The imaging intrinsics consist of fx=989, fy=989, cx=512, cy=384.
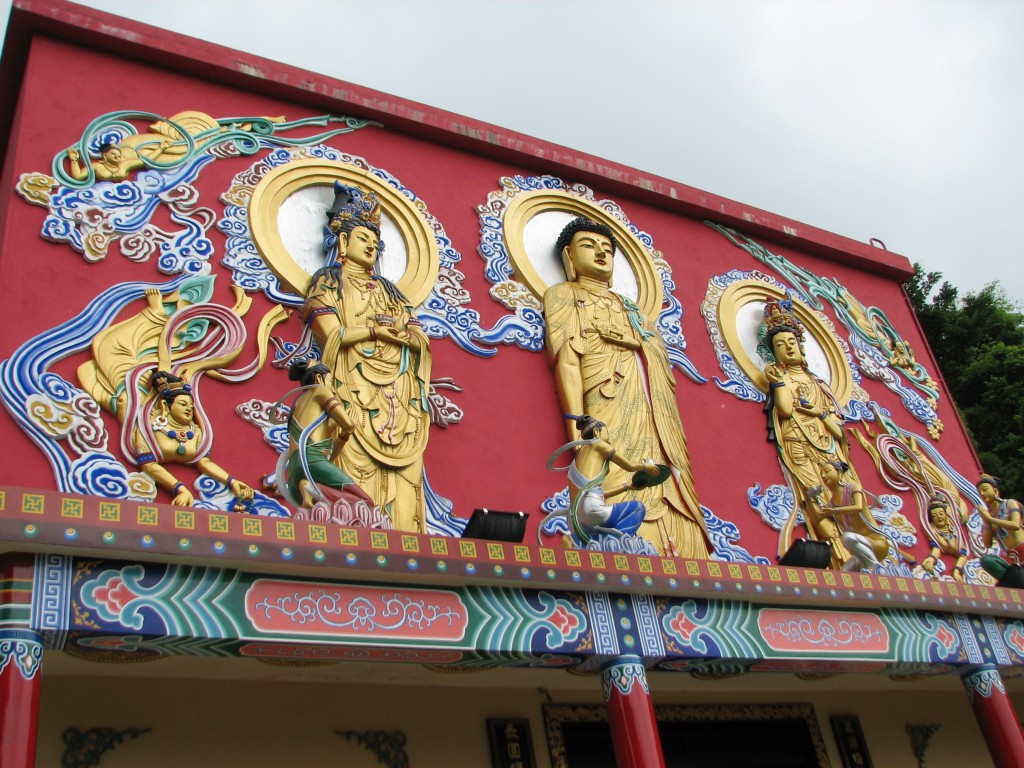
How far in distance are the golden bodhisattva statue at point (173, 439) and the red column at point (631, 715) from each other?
6.74 ft

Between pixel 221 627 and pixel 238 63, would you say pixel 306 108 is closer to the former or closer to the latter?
pixel 238 63

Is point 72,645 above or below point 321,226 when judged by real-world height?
below

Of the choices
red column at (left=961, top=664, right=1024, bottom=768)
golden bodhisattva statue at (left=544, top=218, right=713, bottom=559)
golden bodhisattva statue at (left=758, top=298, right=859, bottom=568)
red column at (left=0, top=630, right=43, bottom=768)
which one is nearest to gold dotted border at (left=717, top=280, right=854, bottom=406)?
golden bodhisattva statue at (left=758, top=298, right=859, bottom=568)

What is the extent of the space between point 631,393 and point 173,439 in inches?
123

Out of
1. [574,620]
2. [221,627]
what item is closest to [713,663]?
[574,620]

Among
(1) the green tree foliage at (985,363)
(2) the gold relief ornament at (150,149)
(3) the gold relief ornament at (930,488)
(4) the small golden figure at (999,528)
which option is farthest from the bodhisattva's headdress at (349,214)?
(1) the green tree foliage at (985,363)

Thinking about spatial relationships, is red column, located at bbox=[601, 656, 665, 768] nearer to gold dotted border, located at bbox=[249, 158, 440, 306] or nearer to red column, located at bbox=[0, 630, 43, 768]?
red column, located at bbox=[0, 630, 43, 768]

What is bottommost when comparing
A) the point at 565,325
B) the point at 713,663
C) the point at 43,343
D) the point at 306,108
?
the point at 713,663

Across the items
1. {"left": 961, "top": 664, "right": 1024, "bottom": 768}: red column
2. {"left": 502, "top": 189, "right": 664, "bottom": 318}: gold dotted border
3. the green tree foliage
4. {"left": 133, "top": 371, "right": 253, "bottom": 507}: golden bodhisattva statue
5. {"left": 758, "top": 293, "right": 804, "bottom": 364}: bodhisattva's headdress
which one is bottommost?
{"left": 961, "top": 664, "right": 1024, "bottom": 768}: red column

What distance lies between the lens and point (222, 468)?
5047 millimetres

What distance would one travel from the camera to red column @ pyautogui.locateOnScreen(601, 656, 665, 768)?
4.74m

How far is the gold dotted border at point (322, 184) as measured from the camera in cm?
604

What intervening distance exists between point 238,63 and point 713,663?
4.94 metres

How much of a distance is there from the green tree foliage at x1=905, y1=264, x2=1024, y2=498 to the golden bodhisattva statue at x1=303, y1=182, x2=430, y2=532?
1029cm
